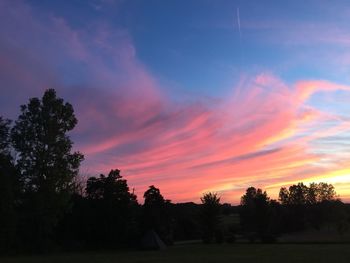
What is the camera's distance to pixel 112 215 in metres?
65.5

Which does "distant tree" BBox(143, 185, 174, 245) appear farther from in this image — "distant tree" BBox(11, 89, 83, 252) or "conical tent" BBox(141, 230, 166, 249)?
"distant tree" BBox(11, 89, 83, 252)

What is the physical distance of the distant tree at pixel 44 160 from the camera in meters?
55.7

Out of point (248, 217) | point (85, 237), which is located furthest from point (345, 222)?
point (85, 237)

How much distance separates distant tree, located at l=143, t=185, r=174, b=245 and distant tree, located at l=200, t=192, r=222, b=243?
309 inches

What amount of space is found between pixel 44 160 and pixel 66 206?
6.23 m

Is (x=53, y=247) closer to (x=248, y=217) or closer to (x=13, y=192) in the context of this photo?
(x=13, y=192)

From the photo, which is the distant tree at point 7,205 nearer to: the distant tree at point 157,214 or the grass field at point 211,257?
the grass field at point 211,257

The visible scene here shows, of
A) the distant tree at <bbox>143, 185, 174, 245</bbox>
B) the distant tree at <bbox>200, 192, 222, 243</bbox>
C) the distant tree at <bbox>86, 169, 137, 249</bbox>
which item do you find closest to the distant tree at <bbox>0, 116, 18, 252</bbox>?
the distant tree at <bbox>86, 169, 137, 249</bbox>

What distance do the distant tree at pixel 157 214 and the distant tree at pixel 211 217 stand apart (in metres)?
7.86

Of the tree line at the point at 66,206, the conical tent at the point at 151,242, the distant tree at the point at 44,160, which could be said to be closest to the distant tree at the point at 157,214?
the tree line at the point at 66,206

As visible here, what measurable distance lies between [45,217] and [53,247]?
4370mm

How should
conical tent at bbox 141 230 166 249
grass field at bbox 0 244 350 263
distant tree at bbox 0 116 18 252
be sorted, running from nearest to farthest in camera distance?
grass field at bbox 0 244 350 263
distant tree at bbox 0 116 18 252
conical tent at bbox 141 230 166 249

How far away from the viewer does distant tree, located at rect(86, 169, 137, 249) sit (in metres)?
65.2

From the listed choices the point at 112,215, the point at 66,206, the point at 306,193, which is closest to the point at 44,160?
the point at 66,206
